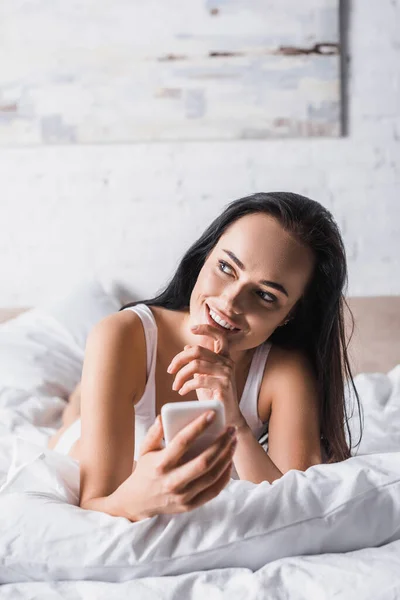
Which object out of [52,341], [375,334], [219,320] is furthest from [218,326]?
[375,334]

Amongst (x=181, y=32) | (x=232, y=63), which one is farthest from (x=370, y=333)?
(x=181, y=32)

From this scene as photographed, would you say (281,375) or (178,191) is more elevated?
(178,191)

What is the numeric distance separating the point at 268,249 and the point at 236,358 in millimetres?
324

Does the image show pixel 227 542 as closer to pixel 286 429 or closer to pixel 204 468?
pixel 204 468

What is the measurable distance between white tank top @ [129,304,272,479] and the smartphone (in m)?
0.57

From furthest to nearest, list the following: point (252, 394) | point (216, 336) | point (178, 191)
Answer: point (178, 191)
point (252, 394)
point (216, 336)

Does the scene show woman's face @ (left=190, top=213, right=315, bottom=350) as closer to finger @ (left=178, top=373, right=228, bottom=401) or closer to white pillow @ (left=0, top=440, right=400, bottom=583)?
finger @ (left=178, top=373, right=228, bottom=401)

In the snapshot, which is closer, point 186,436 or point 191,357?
point 186,436

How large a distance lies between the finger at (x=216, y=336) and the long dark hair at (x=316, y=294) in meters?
0.26

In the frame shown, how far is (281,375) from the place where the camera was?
1.61 meters

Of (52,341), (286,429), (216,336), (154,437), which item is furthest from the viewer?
(52,341)

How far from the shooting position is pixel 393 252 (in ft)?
8.95

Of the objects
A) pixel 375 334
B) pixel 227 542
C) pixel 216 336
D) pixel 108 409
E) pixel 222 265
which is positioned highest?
pixel 222 265

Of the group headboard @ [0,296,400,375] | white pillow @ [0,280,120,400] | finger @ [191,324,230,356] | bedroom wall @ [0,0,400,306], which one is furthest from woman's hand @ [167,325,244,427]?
bedroom wall @ [0,0,400,306]
